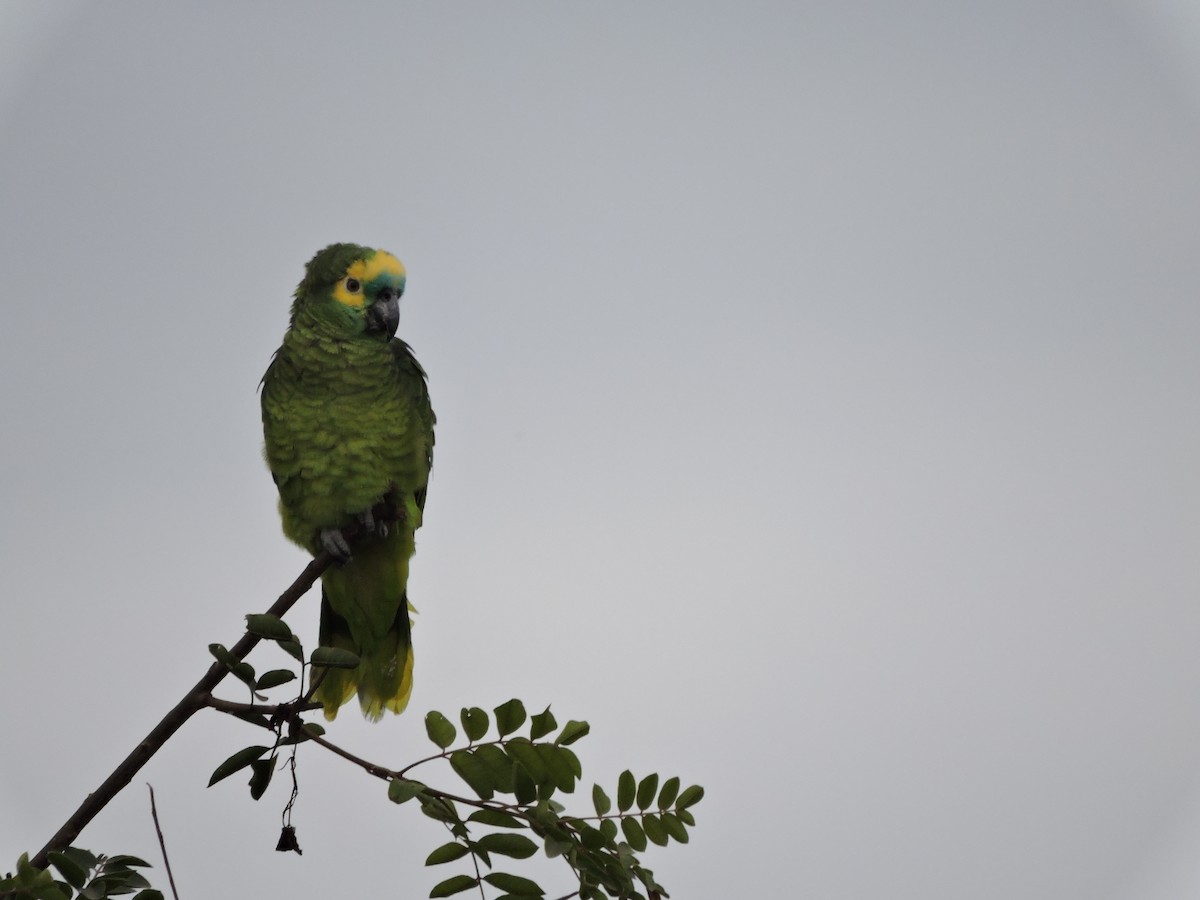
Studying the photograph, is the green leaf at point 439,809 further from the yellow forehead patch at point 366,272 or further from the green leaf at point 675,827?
the yellow forehead patch at point 366,272

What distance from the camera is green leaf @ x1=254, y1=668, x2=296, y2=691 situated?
1.11m

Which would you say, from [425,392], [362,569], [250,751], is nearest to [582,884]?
[250,751]

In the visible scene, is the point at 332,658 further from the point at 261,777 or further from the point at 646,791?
the point at 646,791

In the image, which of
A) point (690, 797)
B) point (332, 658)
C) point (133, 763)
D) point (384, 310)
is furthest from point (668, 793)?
point (384, 310)

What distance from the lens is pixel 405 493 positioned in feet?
6.40

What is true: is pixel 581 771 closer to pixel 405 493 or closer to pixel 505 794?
pixel 505 794

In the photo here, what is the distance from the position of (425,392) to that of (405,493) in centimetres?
24

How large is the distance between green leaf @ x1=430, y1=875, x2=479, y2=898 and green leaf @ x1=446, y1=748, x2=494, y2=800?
0.08 metres

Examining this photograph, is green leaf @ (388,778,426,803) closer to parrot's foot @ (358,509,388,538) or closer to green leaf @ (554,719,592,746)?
green leaf @ (554,719,592,746)

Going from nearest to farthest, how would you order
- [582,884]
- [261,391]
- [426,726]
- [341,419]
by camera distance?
[582,884], [426,726], [341,419], [261,391]

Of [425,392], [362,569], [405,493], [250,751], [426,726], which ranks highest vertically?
[425,392]

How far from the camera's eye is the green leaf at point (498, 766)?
3.59 feet

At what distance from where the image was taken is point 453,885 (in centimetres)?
103

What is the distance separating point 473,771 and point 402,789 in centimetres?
13
